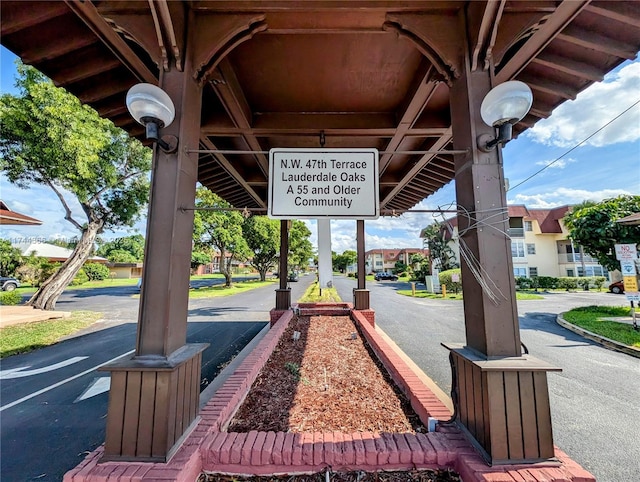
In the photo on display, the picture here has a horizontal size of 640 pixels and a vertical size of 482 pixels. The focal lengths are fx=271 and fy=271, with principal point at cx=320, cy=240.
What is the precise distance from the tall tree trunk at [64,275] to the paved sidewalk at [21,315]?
1.53 feet

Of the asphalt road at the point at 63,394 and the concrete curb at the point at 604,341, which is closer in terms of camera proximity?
the asphalt road at the point at 63,394

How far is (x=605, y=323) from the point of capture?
7.80 meters

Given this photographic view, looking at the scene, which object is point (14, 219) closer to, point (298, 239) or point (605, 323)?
point (605, 323)

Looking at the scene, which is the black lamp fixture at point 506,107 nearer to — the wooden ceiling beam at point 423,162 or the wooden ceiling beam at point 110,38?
the wooden ceiling beam at point 423,162

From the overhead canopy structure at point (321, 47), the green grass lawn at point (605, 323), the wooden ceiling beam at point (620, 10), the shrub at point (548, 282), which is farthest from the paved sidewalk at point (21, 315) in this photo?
the shrub at point (548, 282)

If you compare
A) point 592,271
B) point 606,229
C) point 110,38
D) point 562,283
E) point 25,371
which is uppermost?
point 110,38

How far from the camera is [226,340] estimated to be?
248 inches

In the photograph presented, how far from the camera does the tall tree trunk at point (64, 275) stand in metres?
9.86

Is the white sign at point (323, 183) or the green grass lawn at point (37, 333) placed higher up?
the white sign at point (323, 183)

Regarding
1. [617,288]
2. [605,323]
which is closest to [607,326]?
[605,323]

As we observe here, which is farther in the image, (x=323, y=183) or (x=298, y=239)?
(x=298, y=239)

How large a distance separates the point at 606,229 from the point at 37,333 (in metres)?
17.7

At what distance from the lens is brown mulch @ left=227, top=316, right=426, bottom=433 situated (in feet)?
7.91

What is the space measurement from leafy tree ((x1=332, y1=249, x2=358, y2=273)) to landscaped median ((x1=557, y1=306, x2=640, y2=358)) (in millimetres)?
61728
